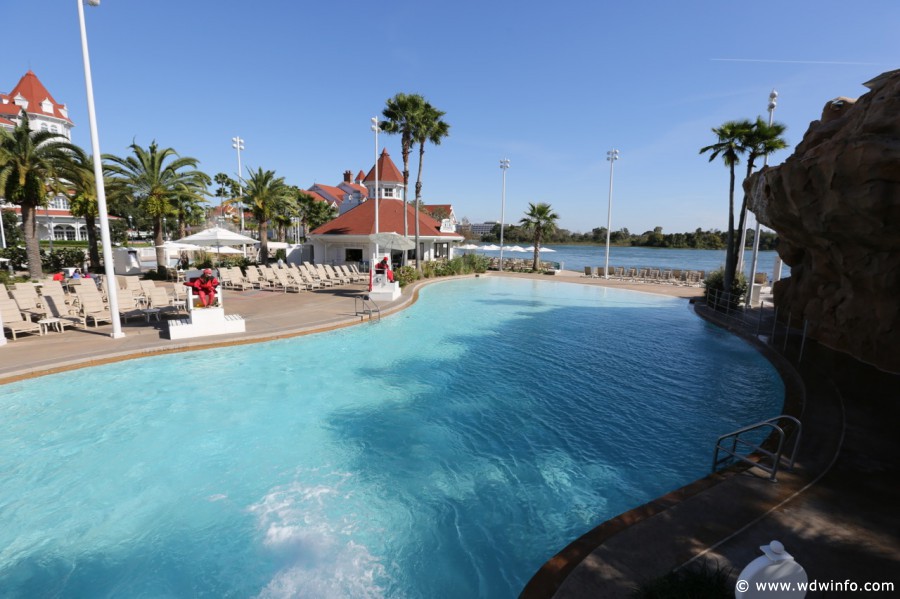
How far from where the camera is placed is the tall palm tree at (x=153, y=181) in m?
21.8

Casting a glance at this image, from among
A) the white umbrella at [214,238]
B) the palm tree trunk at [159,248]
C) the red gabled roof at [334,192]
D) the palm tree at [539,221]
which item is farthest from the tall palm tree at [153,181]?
the red gabled roof at [334,192]

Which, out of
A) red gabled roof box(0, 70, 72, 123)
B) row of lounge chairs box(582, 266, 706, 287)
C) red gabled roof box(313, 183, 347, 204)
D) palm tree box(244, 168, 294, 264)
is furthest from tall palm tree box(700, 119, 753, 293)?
red gabled roof box(0, 70, 72, 123)

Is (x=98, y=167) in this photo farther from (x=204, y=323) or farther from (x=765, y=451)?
(x=765, y=451)

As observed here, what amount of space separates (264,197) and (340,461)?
2579 cm

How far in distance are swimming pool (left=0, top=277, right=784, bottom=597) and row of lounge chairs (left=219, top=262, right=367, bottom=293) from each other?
9.08 metres

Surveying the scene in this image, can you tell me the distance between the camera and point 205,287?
11.7m

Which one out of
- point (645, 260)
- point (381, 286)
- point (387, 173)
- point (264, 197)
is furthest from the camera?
point (645, 260)

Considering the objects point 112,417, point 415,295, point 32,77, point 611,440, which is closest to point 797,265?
point 611,440

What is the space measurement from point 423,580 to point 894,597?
4128 millimetres

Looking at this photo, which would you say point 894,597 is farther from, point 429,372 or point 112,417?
point 112,417

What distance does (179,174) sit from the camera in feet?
76.3

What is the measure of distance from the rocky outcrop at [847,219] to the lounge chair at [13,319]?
18580mm

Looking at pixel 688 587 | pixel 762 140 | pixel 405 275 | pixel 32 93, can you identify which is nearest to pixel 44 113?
pixel 32 93

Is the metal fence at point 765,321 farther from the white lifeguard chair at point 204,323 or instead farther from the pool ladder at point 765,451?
the white lifeguard chair at point 204,323
